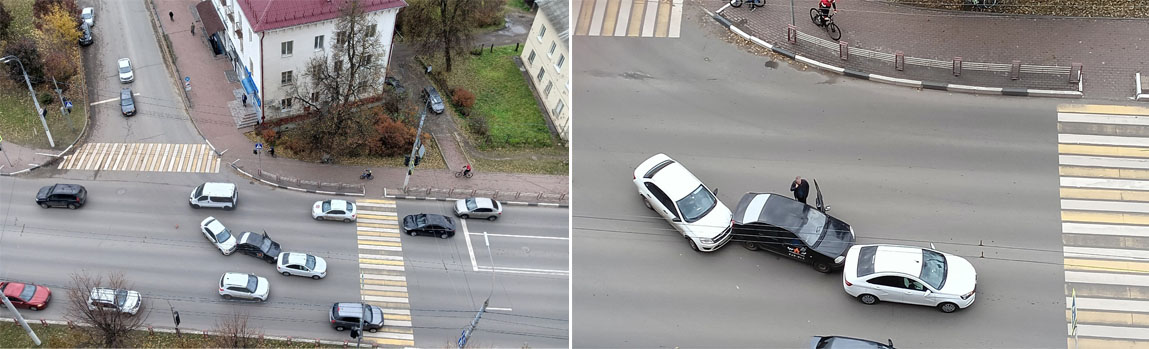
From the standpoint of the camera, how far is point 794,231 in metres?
31.7

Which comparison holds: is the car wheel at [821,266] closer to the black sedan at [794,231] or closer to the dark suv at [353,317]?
the black sedan at [794,231]

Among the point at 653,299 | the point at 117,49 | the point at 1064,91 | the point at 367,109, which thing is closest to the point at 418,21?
the point at 367,109

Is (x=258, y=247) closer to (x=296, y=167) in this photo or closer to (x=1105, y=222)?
(x=296, y=167)

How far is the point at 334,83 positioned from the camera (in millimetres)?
45906

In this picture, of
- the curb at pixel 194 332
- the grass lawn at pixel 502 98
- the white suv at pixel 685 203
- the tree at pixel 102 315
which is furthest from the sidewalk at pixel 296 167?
the white suv at pixel 685 203

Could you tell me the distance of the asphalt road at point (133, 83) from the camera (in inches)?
1854

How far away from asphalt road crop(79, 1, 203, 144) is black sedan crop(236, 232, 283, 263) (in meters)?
7.84

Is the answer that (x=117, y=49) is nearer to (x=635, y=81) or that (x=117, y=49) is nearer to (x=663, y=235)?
(x=635, y=81)

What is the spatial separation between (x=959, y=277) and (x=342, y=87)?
90.9 ft

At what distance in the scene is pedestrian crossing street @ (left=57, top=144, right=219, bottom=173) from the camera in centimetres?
4491

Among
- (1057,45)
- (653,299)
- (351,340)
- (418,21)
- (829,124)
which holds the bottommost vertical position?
(351,340)

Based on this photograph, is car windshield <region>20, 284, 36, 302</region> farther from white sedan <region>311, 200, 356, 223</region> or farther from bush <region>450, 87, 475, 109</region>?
bush <region>450, 87, 475, 109</region>

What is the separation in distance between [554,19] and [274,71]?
13.4 m

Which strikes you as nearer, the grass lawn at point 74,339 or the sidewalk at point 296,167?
the grass lawn at point 74,339
